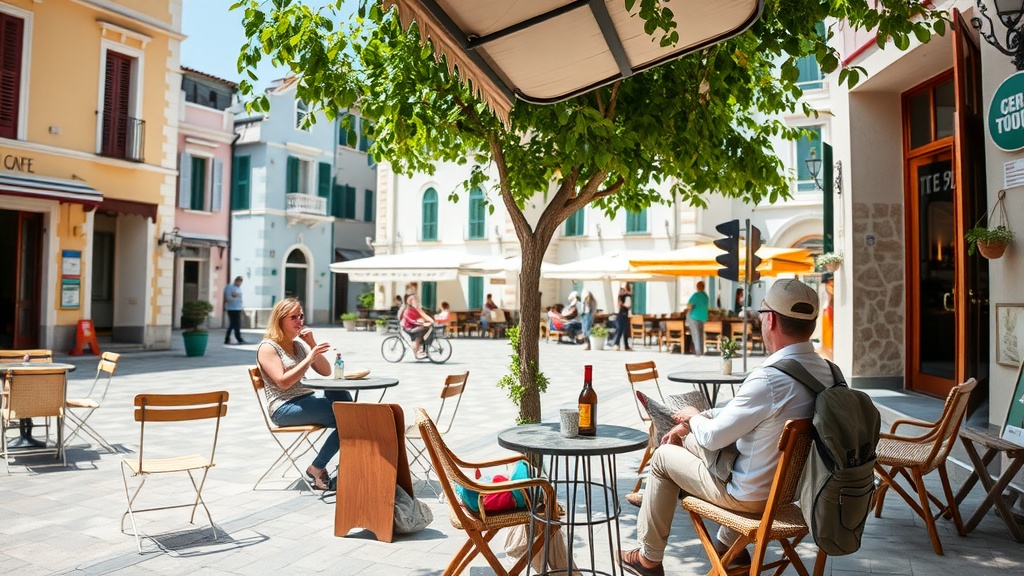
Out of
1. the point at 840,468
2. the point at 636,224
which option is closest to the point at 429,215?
the point at 636,224

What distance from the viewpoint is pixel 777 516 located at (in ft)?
10.6

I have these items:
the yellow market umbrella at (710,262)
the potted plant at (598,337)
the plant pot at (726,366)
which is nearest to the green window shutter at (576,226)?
the potted plant at (598,337)

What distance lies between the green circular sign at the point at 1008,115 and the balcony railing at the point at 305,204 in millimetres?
26667

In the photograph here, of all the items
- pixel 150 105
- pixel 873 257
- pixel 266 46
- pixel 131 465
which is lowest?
pixel 131 465

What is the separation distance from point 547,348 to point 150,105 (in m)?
10.9

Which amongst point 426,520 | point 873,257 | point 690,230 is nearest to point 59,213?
point 426,520

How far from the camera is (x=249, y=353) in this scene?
17.0 meters

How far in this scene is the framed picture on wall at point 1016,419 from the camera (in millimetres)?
4375

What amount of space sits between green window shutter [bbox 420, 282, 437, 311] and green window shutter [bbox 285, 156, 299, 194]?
6312 mm

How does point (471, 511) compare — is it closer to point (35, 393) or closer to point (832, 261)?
point (35, 393)

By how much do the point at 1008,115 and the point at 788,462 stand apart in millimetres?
3931

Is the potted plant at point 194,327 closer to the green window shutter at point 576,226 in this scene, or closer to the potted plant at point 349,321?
the potted plant at point 349,321

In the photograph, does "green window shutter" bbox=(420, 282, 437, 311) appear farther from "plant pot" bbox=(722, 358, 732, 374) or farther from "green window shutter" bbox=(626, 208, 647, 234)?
"plant pot" bbox=(722, 358, 732, 374)

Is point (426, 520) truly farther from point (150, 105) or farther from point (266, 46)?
point (150, 105)
